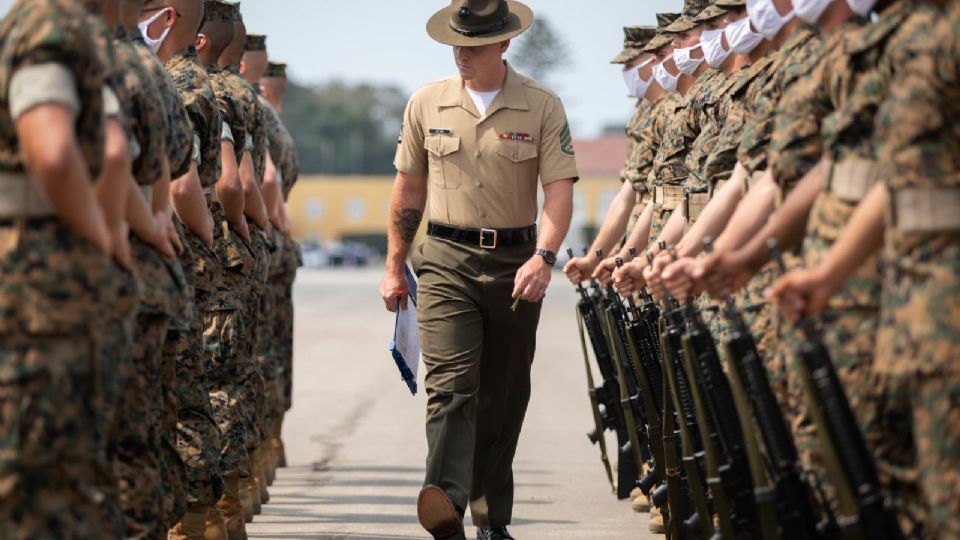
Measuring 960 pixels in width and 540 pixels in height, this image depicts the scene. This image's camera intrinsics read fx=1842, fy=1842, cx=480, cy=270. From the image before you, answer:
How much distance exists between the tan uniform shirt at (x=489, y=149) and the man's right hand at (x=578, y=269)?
23.4 inches

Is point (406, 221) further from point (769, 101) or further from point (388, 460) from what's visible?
point (388, 460)

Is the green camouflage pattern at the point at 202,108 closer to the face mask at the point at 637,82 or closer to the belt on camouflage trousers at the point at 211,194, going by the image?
the belt on camouflage trousers at the point at 211,194

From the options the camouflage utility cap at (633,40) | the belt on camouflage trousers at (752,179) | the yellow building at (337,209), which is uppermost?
the belt on camouflage trousers at (752,179)

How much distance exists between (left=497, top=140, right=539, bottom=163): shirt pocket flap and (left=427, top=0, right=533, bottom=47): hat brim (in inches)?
19.1

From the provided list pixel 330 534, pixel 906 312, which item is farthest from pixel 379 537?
pixel 906 312

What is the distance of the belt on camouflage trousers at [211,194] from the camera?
865 centimetres

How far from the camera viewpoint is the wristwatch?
850 cm

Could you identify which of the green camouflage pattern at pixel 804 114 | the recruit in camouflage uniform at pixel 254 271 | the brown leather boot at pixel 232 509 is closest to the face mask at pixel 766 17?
the green camouflage pattern at pixel 804 114

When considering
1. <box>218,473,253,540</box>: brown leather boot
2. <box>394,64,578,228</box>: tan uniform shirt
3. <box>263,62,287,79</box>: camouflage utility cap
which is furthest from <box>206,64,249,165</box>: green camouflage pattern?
<box>263,62,287,79</box>: camouflage utility cap

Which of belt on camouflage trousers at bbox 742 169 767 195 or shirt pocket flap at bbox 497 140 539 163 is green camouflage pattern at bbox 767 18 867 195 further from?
shirt pocket flap at bbox 497 140 539 163

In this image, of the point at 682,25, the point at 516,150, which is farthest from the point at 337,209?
the point at 516,150

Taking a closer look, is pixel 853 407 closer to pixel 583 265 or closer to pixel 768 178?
pixel 768 178

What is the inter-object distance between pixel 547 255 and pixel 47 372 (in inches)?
149

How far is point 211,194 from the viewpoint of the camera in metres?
8.88
